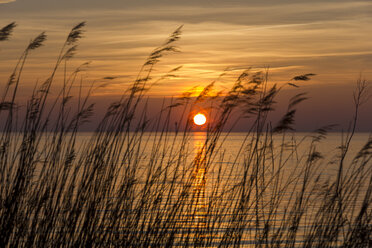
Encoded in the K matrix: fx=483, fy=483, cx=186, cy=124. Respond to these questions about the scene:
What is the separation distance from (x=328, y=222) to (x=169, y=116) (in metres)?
1.70

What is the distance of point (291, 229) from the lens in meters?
4.03

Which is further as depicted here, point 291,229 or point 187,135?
point 187,135

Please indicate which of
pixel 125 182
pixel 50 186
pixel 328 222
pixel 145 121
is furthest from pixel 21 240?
pixel 328 222

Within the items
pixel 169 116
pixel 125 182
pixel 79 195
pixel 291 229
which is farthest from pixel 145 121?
pixel 291 229

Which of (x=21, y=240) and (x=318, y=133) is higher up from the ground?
(x=318, y=133)

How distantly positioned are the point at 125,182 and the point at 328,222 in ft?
5.82

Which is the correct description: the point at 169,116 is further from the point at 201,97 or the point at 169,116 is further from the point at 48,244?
the point at 48,244

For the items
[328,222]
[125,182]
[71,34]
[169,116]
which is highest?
[71,34]

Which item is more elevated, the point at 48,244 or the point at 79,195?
the point at 79,195

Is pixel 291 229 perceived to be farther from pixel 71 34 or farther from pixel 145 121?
pixel 71 34

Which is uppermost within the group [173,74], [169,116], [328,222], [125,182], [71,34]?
[71,34]

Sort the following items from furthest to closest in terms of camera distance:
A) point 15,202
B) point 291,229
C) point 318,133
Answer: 1. point 318,133
2. point 291,229
3. point 15,202

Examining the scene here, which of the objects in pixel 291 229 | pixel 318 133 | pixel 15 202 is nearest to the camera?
pixel 15 202

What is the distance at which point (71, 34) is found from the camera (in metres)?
4.22
